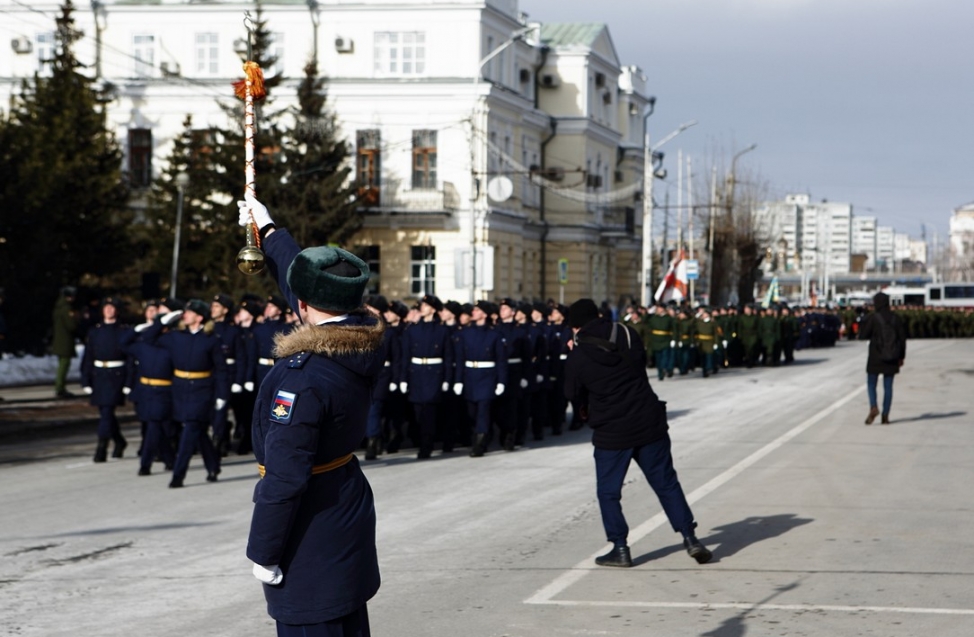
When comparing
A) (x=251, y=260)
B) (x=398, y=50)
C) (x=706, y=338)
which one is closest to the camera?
(x=251, y=260)

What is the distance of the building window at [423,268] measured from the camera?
56.9m

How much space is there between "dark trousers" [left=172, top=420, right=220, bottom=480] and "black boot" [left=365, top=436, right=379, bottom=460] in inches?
104

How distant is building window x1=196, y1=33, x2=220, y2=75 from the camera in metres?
56.3

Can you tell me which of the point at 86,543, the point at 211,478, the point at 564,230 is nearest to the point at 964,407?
the point at 211,478

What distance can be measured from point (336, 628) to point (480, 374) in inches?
509

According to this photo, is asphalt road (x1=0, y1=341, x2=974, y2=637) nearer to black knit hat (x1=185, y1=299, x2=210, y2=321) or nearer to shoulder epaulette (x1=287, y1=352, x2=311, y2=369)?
black knit hat (x1=185, y1=299, x2=210, y2=321)

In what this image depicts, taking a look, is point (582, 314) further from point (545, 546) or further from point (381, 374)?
point (381, 374)

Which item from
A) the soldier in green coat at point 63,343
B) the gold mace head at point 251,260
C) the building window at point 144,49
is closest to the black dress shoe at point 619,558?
the gold mace head at point 251,260

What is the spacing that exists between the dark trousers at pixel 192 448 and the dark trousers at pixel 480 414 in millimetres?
3827

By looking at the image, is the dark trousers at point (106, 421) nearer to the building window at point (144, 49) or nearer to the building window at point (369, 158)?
the building window at point (369, 158)

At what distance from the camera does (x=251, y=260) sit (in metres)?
5.85

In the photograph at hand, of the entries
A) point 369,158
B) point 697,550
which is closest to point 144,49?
point 369,158

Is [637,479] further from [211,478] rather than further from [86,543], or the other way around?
[86,543]

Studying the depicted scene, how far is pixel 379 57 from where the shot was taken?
56125 millimetres
